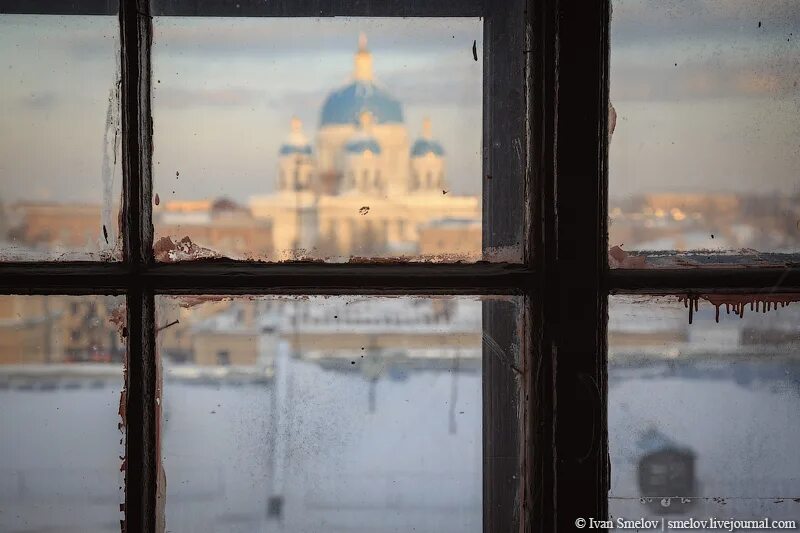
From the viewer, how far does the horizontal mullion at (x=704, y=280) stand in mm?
779

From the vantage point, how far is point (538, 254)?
77 centimetres

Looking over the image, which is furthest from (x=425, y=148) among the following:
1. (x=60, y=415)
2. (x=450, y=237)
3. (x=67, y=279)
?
(x=60, y=415)

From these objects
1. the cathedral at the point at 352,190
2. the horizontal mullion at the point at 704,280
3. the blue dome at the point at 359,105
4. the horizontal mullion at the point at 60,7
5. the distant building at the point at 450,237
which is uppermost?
the horizontal mullion at the point at 60,7

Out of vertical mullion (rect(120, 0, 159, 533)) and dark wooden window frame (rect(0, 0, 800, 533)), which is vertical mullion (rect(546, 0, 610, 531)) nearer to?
dark wooden window frame (rect(0, 0, 800, 533))

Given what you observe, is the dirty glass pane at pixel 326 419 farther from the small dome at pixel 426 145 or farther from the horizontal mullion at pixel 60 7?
the horizontal mullion at pixel 60 7

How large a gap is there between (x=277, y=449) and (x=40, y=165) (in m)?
0.46

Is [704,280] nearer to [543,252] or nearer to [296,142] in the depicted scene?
[543,252]

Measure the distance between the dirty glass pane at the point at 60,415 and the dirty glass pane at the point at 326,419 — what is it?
7 centimetres

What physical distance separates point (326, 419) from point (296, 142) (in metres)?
0.35

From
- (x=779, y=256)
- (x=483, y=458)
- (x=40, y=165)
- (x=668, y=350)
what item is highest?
(x=40, y=165)

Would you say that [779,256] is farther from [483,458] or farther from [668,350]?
[483,458]

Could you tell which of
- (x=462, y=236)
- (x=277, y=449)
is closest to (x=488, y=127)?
(x=462, y=236)

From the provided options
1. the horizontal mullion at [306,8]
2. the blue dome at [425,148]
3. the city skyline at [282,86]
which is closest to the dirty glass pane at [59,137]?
the city skyline at [282,86]

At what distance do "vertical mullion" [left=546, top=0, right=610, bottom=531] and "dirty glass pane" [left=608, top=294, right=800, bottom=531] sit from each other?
0.06 meters
